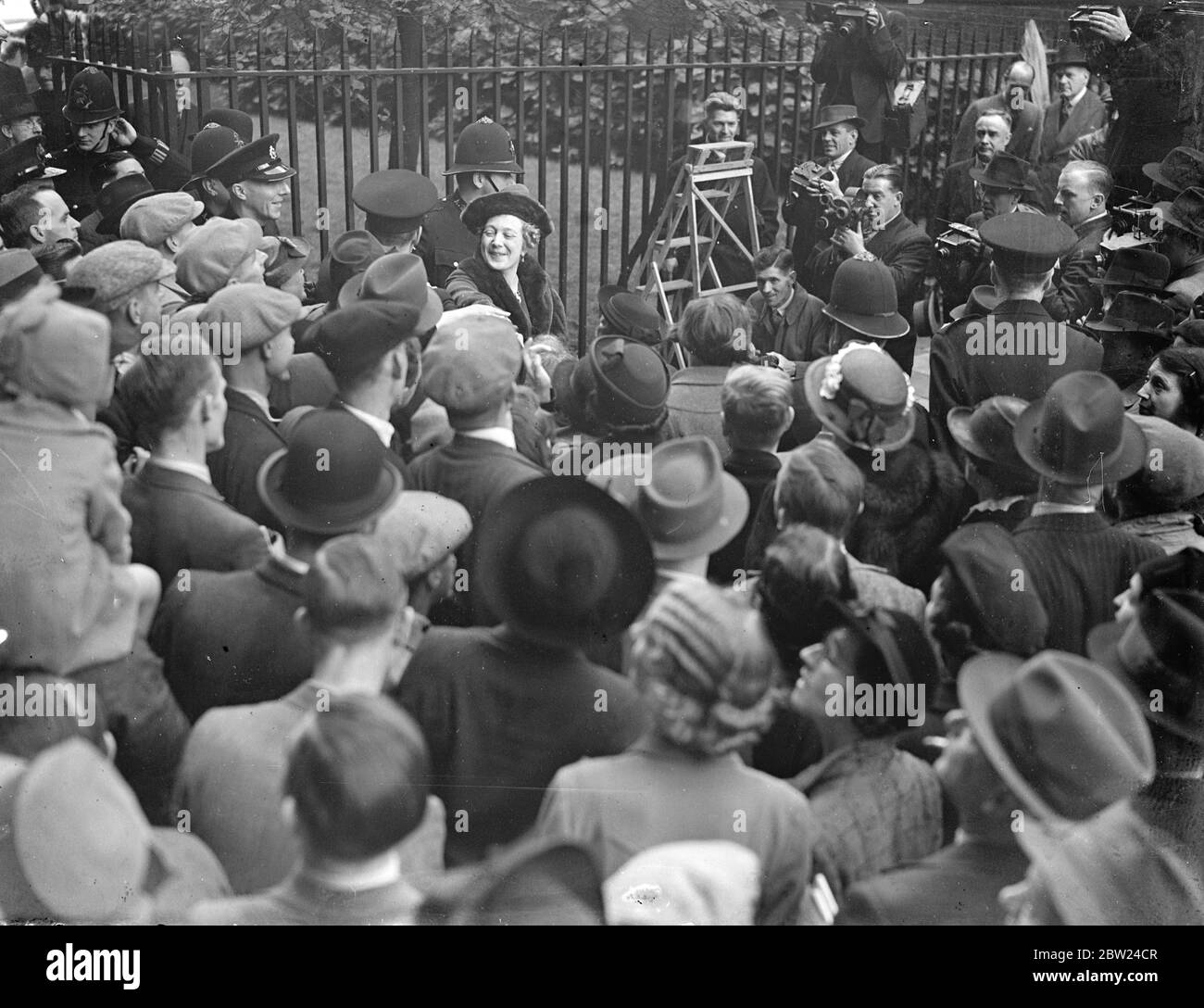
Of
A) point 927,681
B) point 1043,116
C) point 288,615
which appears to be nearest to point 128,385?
point 288,615

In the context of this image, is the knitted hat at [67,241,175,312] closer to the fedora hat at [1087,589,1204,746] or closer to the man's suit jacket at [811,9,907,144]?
the man's suit jacket at [811,9,907,144]

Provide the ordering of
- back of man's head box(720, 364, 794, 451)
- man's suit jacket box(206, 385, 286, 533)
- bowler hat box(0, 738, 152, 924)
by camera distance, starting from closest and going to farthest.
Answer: bowler hat box(0, 738, 152, 924), man's suit jacket box(206, 385, 286, 533), back of man's head box(720, 364, 794, 451)

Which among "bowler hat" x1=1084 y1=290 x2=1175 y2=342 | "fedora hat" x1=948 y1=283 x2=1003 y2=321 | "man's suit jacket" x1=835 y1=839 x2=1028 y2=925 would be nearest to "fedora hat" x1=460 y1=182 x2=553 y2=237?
"fedora hat" x1=948 y1=283 x2=1003 y2=321

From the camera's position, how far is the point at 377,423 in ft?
16.3

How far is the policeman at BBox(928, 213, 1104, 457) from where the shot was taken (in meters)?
5.13

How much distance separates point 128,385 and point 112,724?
105 cm

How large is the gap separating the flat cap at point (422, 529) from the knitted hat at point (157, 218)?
3.92 ft

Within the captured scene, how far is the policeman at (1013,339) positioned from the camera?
5.13 m

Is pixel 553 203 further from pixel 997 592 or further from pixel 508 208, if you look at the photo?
pixel 997 592

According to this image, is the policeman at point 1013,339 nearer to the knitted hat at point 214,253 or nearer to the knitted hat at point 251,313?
the knitted hat at point 251,313

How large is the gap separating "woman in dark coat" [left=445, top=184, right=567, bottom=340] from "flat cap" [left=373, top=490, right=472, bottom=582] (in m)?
0.69

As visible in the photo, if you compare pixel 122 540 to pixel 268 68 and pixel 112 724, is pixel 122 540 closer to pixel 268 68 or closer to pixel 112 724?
→ pixel 112 724

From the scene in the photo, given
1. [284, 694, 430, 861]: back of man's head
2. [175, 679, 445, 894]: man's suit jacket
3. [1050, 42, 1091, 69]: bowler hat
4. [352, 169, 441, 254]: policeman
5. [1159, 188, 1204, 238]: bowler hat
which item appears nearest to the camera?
[284, 694, 430, 861]: back of man's head

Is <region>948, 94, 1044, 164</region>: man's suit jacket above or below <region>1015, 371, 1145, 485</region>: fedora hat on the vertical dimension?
above
